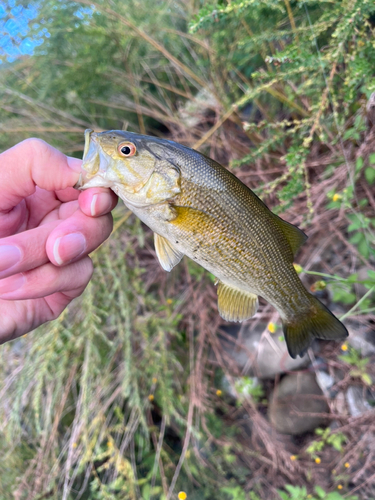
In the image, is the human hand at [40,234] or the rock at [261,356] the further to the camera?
the rock at [261,356]

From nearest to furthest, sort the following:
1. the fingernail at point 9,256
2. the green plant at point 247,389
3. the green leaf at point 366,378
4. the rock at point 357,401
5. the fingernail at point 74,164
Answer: the fingernail at point 9,256, the fingernail at point 74,164, the green leaf at point 366,378, the rock at point 357,401, the green plant at point 247,389

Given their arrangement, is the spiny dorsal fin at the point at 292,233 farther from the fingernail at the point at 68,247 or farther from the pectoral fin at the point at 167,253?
the fingernail at the point at 68,247

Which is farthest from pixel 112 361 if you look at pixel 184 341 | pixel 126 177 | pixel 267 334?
pixel 126 177

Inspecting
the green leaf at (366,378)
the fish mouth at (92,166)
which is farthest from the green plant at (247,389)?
the fish mouth at (92,166)

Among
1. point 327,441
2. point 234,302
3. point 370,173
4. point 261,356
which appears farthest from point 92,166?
point 327,441

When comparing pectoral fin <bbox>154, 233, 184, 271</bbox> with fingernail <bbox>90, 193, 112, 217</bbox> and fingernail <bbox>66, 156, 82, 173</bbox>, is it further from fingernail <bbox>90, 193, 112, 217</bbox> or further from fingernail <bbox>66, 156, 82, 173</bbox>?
fingernail <bbox>66, 156, 82, 173</bbox>

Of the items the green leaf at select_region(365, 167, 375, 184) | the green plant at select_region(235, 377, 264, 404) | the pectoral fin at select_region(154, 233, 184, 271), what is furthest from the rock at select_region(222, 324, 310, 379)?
the pectoral fin at select_region(154, 233, 184, 271)

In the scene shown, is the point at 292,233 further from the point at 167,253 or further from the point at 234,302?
the point at 167,253
